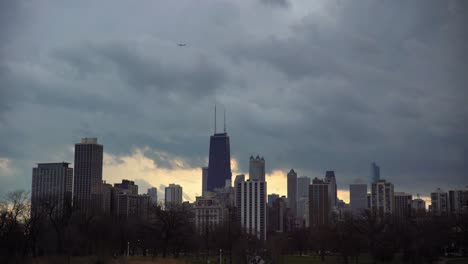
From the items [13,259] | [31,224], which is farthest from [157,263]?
[31,224]

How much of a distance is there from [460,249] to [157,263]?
68431 millimetres

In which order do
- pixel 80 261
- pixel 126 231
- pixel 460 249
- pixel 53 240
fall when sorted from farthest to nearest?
pixel 460 249, pixel 126 231, pixel 53 240, pixel 80 261

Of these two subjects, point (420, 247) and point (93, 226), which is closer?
point (420, 247)

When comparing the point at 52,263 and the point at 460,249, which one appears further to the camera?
the point at 460,249

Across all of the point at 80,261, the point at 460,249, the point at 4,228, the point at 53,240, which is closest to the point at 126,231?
the point at 53,240

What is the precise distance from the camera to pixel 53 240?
288ft

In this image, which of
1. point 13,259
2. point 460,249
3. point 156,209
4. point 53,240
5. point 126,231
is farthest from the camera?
point 460,249

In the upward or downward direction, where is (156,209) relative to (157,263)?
upward

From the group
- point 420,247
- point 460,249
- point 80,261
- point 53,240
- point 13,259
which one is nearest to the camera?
point 13,259

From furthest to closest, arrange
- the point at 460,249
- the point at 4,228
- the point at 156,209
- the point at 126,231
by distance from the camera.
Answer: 1. the point at 460,249
2. the point at 126,231
3. the point at 156,209
4. the point at 4,228

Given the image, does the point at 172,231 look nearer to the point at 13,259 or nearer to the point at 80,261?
the point at 80,261

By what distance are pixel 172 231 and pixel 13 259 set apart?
38.9 metres

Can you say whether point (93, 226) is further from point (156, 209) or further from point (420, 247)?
point (420, 247)

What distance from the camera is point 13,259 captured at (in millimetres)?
54312
